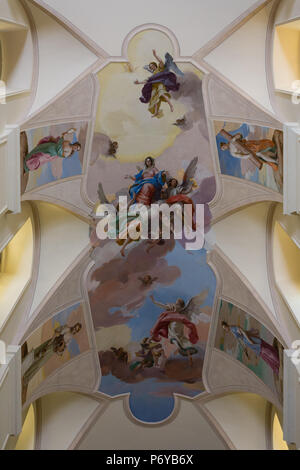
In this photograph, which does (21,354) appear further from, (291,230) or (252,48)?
(252,48)

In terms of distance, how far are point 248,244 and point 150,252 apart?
1892 millimetres

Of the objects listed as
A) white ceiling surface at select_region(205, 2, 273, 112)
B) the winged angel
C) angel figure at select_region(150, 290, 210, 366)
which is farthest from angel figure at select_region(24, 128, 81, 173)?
angel figure at select_region(150, 290, 210, 366)

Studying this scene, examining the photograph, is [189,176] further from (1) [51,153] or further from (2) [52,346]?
(2) [52,346]

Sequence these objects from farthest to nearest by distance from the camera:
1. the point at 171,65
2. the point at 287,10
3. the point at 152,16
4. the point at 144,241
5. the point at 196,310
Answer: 1. the point at 196,310
2. the point at 144,241
3. the point at 171,65
4. the point at 152,16
5. the point at 287,10

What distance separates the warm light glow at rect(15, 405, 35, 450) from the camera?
14.6 metres

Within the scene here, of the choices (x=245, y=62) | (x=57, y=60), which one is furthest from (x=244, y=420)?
(x=57, y=60)

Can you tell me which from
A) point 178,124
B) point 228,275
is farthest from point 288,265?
point 178,124

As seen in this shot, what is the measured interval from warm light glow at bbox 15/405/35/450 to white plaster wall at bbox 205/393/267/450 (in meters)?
3.81

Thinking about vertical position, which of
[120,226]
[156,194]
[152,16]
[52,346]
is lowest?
[52,346]

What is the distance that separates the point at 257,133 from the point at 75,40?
3413 millimetres

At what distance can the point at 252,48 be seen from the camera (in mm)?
12500

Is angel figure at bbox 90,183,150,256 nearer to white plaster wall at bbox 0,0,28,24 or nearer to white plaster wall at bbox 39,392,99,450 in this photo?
white plaster wall at bbox 39,392,99,450

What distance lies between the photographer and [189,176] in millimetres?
13812

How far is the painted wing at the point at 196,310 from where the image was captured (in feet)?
48.7
